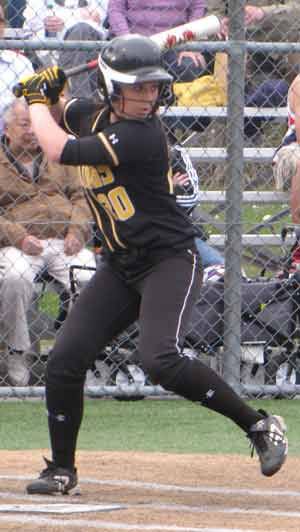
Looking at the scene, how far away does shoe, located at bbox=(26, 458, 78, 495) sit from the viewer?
4.97m

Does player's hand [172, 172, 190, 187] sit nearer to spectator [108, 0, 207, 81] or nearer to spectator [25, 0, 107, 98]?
spectator [25, 0, 107, 98]

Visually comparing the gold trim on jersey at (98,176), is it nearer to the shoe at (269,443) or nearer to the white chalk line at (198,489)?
the shoe at (269,443)

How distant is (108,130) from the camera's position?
4.76m

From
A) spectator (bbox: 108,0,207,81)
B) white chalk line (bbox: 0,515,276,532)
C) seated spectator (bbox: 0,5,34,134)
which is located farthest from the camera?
spectator (bbox: 108,0,207,81)

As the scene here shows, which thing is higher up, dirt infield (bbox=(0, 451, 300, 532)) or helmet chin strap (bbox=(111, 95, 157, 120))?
helmet chin strap (bbox=(111, 95, 157, 120))

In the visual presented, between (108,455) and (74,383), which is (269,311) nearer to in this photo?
(108,455)

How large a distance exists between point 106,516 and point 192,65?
5074mm

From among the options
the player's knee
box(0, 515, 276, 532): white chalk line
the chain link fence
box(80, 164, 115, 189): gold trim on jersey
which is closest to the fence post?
the chain link fence

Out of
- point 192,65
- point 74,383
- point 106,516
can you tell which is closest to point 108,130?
point 74,383

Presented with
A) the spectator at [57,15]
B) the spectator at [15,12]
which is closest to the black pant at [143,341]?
the spectator at [57,15]

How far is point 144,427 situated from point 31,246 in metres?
1.42

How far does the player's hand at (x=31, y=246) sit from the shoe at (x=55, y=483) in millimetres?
2795

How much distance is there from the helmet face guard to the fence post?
7.89 feet

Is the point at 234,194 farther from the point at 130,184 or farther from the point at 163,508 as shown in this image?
the point at 163,508
